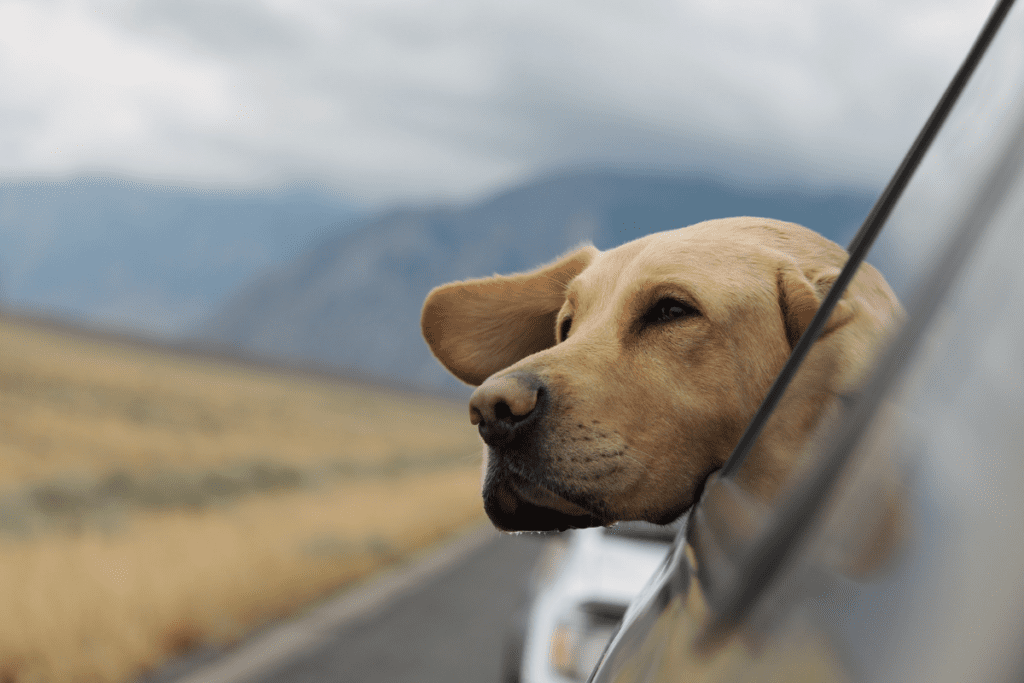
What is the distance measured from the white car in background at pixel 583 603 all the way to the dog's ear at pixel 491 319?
2656 millimetres

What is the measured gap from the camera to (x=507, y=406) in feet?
2.97

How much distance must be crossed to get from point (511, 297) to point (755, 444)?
0.44m

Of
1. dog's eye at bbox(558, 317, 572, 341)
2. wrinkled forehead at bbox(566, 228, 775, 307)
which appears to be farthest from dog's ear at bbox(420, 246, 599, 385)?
wrinkled forehead at bbox(566, 228, 775, 307)

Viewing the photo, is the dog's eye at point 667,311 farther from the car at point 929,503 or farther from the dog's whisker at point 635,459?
the car at point 929,503

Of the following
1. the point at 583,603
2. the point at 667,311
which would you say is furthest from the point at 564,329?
the point at 583,603

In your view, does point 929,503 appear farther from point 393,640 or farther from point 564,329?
point 393,640

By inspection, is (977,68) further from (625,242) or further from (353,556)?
(353,556)

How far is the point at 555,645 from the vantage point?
13.0ft

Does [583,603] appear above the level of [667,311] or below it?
below

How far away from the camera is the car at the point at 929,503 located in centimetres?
49

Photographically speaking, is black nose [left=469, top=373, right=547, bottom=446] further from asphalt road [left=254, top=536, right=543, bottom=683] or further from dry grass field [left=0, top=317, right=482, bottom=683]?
asphalt road [left=254, top=536, right=543, bottom=683]

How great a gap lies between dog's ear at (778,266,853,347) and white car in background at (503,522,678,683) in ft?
9.36

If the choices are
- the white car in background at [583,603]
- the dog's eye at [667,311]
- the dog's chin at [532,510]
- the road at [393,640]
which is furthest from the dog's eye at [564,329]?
the road at [393,640]

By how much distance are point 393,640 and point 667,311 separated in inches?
268
